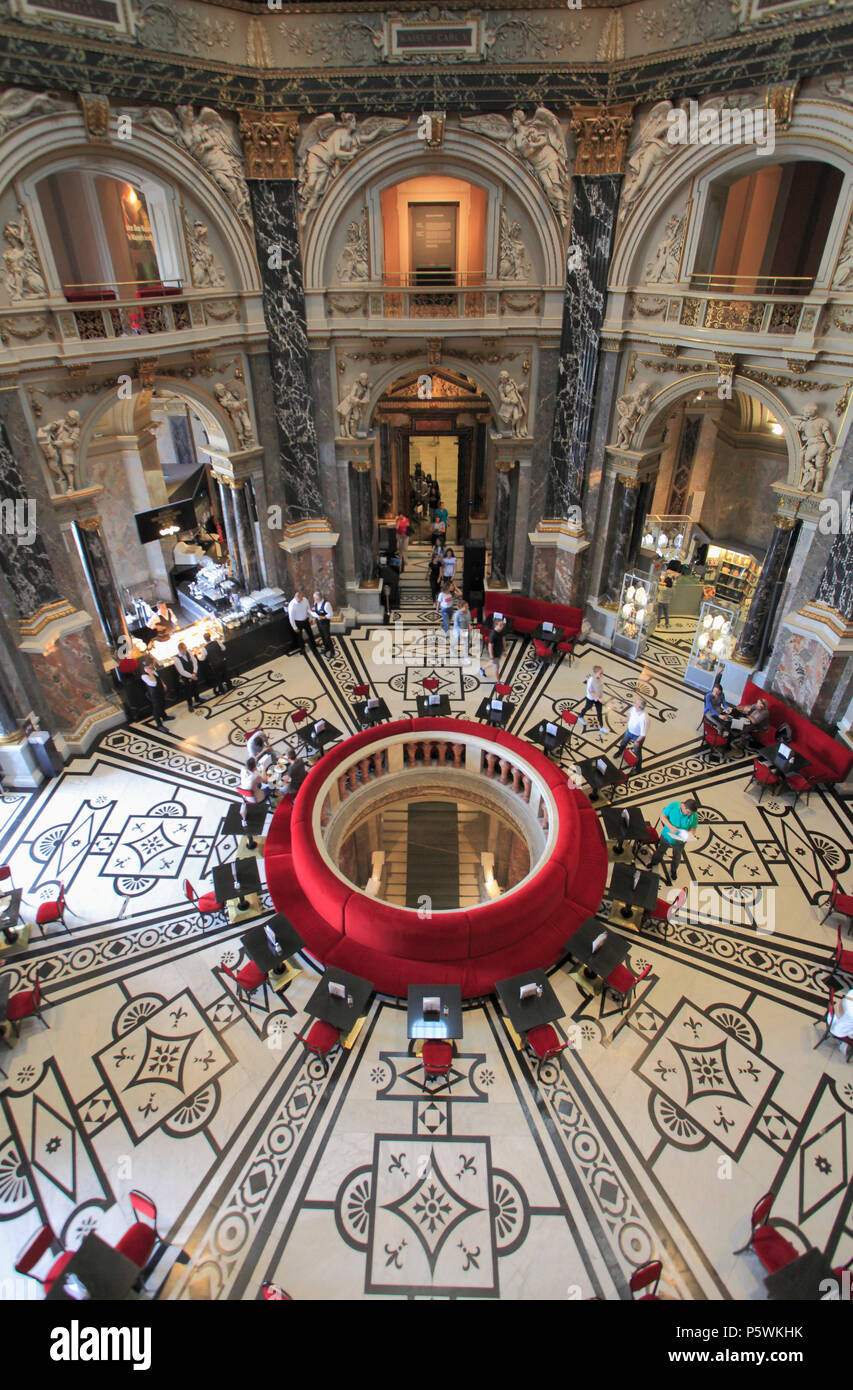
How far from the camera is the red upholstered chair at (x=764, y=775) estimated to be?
11.0m

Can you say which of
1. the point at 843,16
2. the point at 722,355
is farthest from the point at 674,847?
the point at 843,16

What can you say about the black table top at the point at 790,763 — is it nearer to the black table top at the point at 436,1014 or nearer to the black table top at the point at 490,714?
the black table top at the point at 490,714

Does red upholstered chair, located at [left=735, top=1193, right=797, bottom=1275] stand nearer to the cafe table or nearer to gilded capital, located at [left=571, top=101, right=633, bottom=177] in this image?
the cafe table

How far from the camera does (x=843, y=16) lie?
893cm

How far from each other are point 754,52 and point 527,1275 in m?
14.7

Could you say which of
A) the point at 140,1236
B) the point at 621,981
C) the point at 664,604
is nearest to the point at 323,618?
the point at 664,604

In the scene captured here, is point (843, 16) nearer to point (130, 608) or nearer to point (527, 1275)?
point (527, 1275)

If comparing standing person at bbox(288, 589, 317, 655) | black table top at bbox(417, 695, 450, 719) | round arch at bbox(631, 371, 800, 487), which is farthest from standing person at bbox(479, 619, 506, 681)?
round arch at bbox(631, 371, 800, 487)

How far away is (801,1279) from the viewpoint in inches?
227

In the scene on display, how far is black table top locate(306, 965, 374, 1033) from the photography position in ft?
24.6

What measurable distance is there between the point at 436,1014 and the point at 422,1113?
3.09 ft

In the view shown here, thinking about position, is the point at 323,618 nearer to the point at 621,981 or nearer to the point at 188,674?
the point at 188,674

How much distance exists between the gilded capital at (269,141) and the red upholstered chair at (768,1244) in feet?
51.1

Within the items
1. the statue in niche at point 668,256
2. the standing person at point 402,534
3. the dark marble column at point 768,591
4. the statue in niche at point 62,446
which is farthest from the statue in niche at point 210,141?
the dark marble column at point 768,591
